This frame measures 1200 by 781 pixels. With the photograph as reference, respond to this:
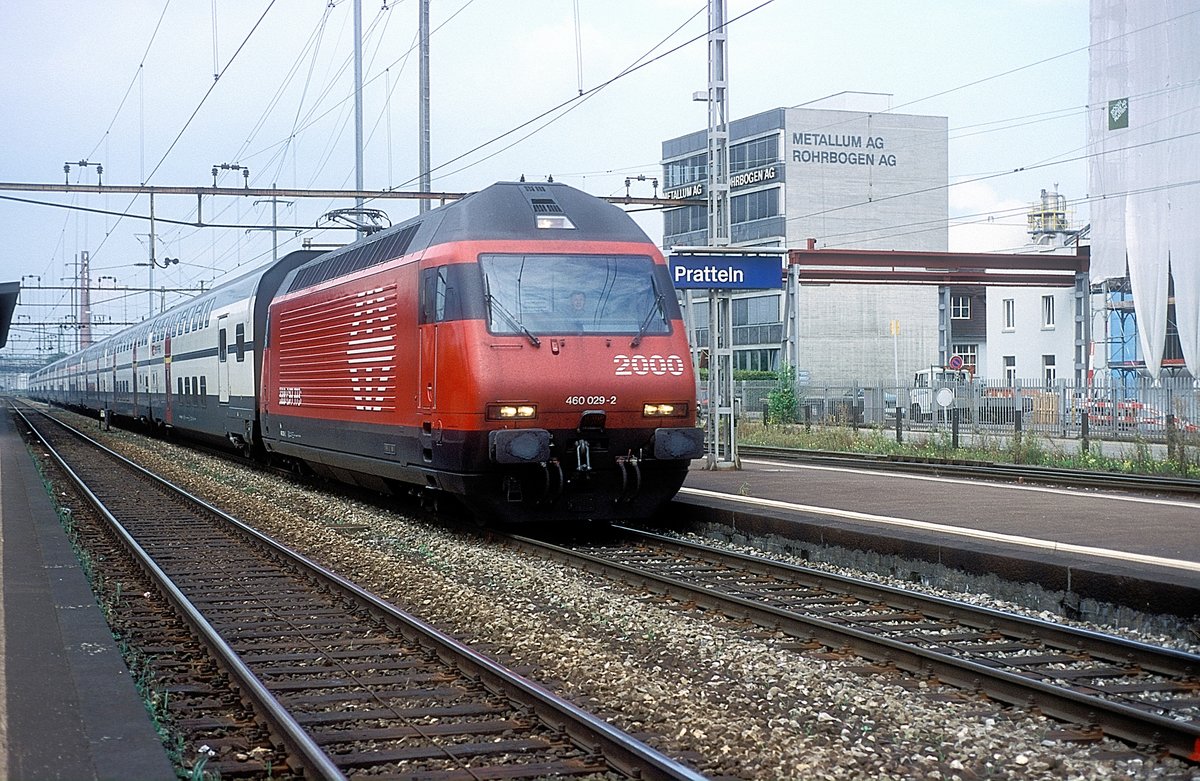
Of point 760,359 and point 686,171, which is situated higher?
point 686,171

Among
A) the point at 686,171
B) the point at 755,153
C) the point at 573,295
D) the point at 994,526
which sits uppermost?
the point at 755,153

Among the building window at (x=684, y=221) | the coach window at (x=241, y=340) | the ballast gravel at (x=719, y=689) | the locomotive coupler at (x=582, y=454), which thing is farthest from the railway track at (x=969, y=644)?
the building window at (x=684, y=221)

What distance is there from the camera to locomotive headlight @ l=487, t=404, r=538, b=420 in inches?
469

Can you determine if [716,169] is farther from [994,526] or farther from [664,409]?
[994,526]

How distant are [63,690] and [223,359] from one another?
63.3ft

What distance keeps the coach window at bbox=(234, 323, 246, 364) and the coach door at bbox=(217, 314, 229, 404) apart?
105cm

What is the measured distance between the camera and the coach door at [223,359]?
24.8 m

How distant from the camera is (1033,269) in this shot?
164 feet

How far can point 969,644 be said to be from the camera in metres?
8.20

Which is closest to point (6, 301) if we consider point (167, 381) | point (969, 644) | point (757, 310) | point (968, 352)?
point (167, 381)

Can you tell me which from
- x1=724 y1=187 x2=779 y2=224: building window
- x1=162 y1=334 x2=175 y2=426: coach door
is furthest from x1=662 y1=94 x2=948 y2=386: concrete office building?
x1=162 y1=334 x2=175 y2=426: coach door

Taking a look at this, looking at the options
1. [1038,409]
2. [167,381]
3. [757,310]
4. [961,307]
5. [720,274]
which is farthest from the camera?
[961,307]

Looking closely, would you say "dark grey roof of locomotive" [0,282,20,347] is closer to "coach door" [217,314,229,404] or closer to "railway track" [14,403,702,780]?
"coach door" [217,314,229,404]

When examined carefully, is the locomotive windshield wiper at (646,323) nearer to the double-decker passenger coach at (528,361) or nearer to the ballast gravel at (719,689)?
the double-decker passenger coach at (528,361)
